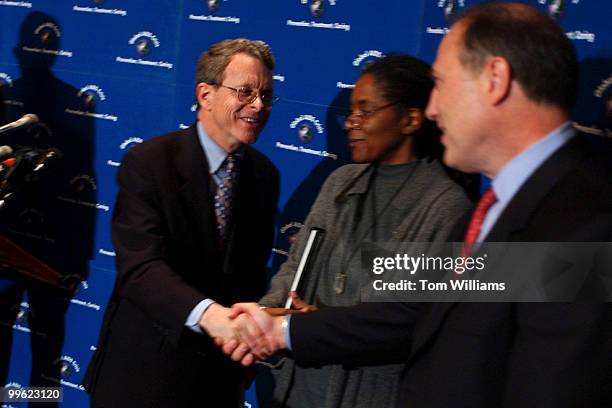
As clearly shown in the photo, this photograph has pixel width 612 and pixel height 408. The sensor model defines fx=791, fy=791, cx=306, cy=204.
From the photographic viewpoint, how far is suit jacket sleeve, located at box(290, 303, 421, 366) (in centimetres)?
199

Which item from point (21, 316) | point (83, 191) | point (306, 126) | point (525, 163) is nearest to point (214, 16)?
point (306, 126)

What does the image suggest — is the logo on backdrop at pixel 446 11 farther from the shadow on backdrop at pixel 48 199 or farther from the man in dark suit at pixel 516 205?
the shadow on backdrop at pixel 48 199

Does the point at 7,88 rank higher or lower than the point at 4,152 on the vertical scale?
higher

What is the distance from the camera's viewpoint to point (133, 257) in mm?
2494

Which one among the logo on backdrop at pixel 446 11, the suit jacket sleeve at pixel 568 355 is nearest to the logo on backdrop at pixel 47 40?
the logo on backdrop at pixel 446 11

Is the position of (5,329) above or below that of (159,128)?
below

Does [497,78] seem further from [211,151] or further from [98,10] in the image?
[98,10]

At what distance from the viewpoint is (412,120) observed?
225 cm

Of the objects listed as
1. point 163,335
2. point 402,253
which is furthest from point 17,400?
point 402,253

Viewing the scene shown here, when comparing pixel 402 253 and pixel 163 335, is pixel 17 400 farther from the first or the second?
pixel 402 253

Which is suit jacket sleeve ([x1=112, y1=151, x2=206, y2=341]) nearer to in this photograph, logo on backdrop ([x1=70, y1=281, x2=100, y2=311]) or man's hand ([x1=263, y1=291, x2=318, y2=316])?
man's hand ([x1=263, y1=291, x2=318, y2=316])

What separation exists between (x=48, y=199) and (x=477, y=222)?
9.90 ft

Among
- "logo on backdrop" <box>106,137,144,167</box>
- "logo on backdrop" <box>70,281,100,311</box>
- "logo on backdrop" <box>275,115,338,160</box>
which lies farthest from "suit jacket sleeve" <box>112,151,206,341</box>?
"logo on backdrop" <box>70,281,100,311</box>

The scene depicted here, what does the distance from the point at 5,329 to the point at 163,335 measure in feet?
6.97
